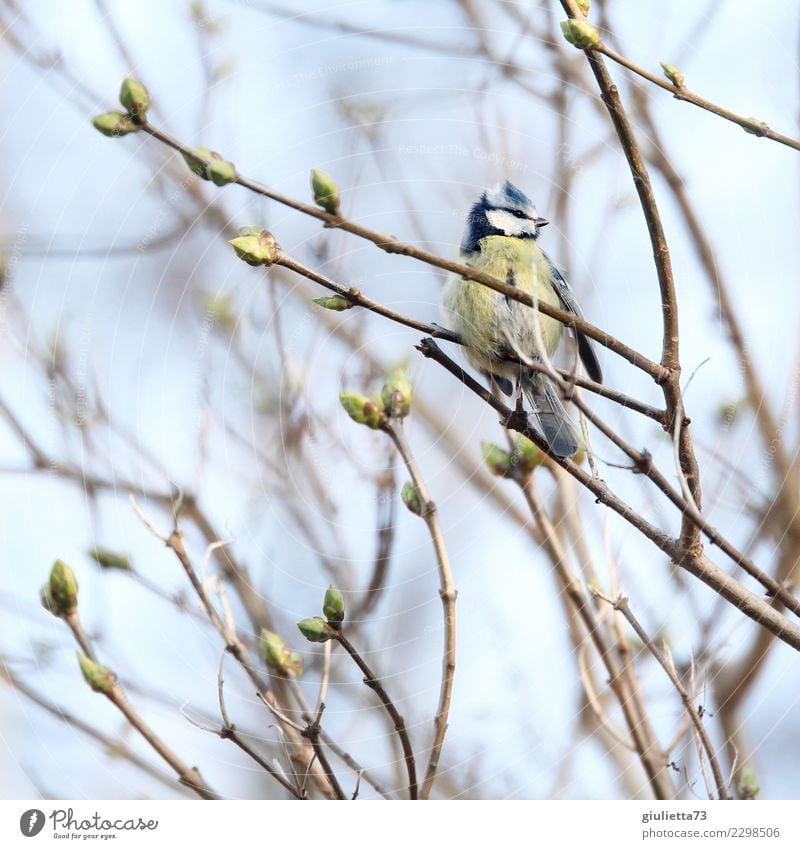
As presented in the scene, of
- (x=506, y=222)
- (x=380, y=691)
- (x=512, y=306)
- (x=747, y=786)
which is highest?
(x=506, y=222)

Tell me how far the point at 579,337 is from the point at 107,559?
62 cm

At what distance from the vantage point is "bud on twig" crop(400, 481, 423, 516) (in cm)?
82

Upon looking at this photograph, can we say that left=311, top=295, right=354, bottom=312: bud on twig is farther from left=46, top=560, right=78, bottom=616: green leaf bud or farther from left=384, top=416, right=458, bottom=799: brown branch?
left=46, top=560, right=78, bottom=616: green leaf bud

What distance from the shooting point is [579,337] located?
3.45ft

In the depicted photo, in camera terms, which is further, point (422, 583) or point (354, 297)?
point (422, 583)

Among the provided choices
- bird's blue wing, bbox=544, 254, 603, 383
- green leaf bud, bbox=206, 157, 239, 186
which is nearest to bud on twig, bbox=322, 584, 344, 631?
green leaf bud, bbox=206, 157, 239, 186

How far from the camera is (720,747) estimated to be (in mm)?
1125

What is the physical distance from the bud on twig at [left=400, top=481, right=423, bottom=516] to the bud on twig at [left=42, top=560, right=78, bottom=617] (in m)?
0.32

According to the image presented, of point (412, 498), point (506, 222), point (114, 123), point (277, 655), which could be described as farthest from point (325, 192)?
point (506, 222)

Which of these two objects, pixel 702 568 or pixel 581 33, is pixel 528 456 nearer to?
pixel 702 568

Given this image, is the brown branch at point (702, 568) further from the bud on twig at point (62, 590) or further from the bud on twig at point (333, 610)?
the bud on twig at point (62, 590)
